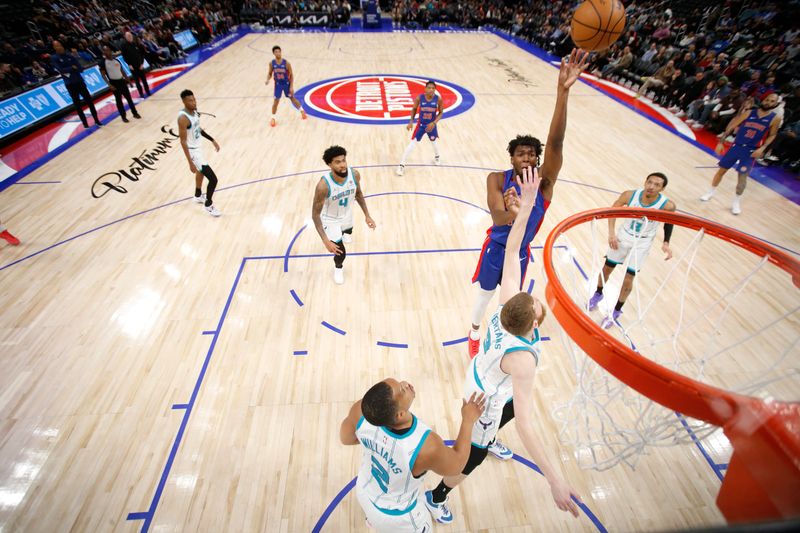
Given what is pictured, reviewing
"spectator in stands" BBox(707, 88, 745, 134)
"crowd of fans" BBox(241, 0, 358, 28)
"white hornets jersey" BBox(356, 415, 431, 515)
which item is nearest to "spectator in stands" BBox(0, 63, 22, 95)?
"white hornets jersey" BBox(356, 415, 431, 515)

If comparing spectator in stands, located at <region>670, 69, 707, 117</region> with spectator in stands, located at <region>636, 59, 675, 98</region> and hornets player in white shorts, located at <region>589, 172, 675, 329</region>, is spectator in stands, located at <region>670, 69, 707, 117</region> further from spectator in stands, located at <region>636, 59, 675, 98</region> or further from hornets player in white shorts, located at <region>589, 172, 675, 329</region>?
hornets player in white shorts, located at <region>589, 172, 675, 329</region>

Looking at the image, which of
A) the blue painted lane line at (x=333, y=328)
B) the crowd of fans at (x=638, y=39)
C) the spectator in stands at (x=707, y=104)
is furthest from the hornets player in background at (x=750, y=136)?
the blue painted lane line at (x=333, y=328)

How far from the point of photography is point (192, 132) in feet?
18.7

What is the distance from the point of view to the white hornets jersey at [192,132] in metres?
5.61

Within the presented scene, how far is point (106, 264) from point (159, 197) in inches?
77.4

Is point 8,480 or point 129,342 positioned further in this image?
point 129,342

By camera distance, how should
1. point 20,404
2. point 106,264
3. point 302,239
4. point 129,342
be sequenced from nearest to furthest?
point 20,404
point 129,342
point 106,264
point 302,239

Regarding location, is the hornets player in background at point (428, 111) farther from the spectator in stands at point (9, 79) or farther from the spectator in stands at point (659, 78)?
the spectator in stands at point (9, 79)

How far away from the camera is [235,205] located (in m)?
6.65

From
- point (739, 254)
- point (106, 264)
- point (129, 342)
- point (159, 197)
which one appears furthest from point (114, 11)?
point (739, 254)

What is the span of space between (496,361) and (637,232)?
9.01 ft

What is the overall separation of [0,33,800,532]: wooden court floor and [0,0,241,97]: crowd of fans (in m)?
4.37

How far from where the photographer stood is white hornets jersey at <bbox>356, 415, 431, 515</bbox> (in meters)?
1.84

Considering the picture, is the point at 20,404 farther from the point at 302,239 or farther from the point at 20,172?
the point at 20,172
